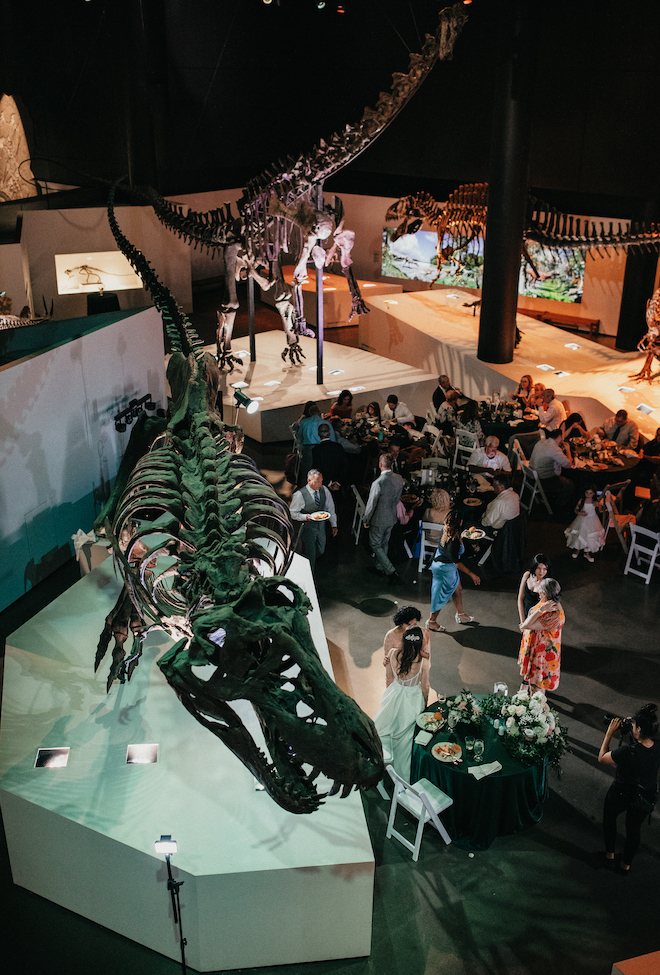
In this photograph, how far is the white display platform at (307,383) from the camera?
12172 mm

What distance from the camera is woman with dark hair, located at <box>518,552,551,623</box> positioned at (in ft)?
22.0

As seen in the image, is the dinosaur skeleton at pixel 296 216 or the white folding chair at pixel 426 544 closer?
the white folding chair at pixel 426 544

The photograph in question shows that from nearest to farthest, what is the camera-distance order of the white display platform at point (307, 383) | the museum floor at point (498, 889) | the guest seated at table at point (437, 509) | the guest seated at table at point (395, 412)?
the museum floor at point (498, 889) < the guest seated at table at point (437, 509) < the guest seated at table at point (395, 412) < the white display platform at point (307, 383)

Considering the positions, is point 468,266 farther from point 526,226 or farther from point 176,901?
point 176,901

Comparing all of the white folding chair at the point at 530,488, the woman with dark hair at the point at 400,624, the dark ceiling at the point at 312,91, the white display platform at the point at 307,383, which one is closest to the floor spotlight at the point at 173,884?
the woman with dark hair at the point at 400,624

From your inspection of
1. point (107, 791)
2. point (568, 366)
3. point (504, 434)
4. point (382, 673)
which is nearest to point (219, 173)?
point (568, 366)

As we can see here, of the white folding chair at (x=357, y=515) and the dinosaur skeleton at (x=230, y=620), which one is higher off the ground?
the dinosaur skeleton at (x=230, y=620)

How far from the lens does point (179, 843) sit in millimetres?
4891

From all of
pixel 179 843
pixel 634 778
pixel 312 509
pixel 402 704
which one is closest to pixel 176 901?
pixel 179 843

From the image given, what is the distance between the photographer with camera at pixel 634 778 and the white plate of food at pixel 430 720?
3.53ft

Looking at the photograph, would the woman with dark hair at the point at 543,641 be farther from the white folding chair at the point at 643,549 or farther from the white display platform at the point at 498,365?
the white display platform at the point at 498,365

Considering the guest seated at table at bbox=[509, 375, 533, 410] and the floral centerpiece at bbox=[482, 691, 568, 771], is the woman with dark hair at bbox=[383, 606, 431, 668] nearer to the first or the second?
the floral centerpiece at bbox=[482, 691, 568, 771]

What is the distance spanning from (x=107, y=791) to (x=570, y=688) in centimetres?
400

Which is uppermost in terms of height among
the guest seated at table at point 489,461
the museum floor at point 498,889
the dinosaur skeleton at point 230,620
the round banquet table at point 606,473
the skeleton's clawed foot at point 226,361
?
the dinosaur skeleton at point 230,620
